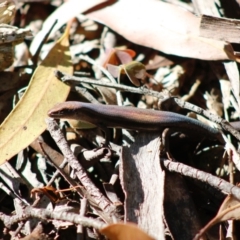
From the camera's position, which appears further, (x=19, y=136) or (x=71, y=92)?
(x=71, y=92)

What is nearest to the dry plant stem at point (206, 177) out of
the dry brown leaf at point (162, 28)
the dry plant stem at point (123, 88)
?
the dry plant stem at point (123, 88)

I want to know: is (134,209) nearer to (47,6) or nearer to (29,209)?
(29,209)

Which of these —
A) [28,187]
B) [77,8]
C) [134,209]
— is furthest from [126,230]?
[77,8]

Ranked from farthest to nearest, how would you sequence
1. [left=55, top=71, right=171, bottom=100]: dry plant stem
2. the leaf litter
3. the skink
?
[left=55, top=71, right=171, bottom=100]: dry plant stem, the skink, the leaf litter

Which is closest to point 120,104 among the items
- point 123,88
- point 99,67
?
point 123,88

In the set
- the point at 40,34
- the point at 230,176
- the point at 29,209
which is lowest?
the point at 230,176

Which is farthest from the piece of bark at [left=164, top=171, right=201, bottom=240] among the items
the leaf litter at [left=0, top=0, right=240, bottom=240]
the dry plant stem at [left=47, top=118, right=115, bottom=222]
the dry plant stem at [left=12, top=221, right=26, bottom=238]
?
the dry plant stem at [left=12, top=221, right=26, bottom=238]

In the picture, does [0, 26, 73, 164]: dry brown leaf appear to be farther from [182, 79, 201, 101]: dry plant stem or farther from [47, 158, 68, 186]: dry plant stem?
[182, 79, 201, 101]: dry plant stem
